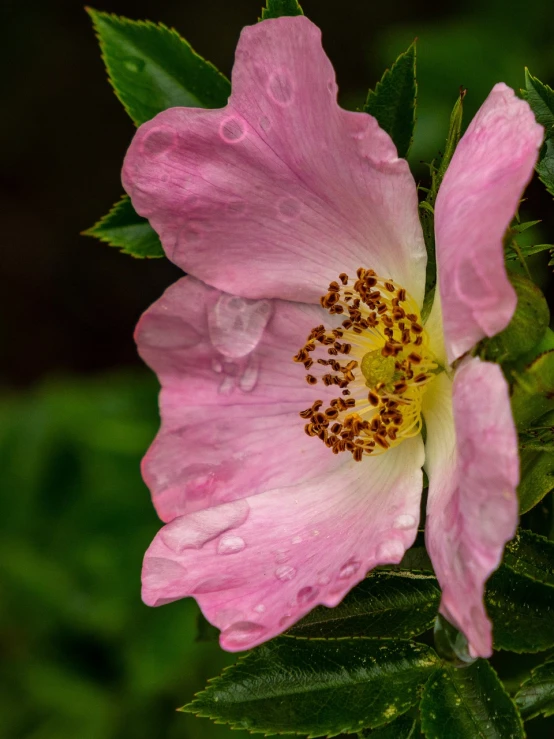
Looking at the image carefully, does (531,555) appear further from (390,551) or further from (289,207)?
(289,207)

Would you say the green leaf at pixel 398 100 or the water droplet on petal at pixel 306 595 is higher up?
the green leaf at pixel 398 100

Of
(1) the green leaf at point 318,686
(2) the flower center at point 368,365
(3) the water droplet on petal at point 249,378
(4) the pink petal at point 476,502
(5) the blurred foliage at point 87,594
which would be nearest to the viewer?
(4) the pink petal at point 476,502

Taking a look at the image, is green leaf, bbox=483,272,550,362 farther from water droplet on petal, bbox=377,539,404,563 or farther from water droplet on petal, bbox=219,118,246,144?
water droplet on petal, bbox=219,118,246,144

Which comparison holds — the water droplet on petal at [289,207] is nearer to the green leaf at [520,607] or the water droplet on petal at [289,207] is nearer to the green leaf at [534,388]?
the green leaf at [534,388]

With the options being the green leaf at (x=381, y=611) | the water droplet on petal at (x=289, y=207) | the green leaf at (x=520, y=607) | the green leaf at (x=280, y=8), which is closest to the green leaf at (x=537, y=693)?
the green leaf at (x=520, y=607)

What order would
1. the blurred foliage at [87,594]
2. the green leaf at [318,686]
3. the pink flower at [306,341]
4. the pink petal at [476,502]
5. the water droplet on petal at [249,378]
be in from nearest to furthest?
the pink petal at [476,502] → the pink flower at [306,341] → the green leaf at [318,686] → the water droplet on petal at [249,378] → the blurred foliage at [87,594]

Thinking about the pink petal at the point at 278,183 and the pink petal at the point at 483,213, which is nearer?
the pink petal at the point at 483,213
